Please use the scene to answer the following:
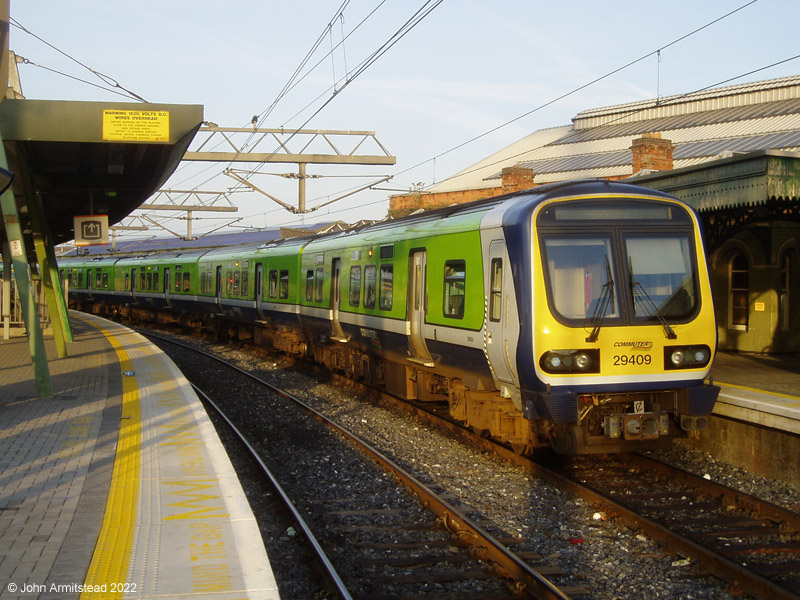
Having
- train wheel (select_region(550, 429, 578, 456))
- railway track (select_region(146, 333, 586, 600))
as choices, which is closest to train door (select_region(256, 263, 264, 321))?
railway track (select_region(146, 333, 586, 600))

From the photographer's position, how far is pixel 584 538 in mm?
6652

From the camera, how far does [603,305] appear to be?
26.3 ft

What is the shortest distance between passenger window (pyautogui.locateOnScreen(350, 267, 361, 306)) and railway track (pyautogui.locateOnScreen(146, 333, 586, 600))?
188 inches

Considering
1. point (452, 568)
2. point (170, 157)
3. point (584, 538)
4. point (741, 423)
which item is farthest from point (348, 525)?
point (170, 157)

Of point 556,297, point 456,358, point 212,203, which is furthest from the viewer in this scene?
point 212,203

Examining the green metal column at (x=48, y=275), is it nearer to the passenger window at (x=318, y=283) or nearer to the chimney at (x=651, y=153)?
the passenger window at (x=318, y=283)

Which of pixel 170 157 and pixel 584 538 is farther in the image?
pixel 170 157

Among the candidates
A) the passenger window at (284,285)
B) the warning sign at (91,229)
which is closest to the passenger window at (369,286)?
the passenger window at (284,285)

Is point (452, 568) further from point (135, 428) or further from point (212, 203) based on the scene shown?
point (212, 203)

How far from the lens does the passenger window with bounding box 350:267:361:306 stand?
1380 cm

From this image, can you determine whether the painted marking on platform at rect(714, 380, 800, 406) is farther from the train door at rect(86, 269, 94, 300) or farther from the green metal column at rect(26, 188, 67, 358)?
the train door at rect(86, 269, 94, 300)

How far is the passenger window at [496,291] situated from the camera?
8.45 m

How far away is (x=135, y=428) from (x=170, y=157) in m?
6.68

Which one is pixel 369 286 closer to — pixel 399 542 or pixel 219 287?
pixel 399 542
